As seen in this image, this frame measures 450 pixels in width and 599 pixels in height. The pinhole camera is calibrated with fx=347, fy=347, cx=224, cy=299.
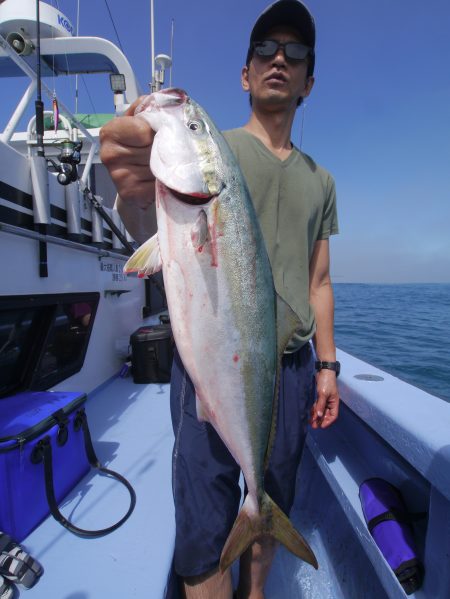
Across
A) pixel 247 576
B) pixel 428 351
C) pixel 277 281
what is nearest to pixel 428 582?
pixel 247 576

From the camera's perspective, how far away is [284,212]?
1.78 m

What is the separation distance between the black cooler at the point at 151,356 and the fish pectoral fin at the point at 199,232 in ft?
11.6

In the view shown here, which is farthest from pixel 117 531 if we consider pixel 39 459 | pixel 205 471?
pixel 205 471

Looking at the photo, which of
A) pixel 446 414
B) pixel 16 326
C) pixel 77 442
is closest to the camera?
pixel 446 414

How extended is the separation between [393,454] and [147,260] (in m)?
2.04

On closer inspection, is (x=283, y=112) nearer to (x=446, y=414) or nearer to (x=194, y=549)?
(x=446, y=414)

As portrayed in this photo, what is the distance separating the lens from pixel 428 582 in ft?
5.18

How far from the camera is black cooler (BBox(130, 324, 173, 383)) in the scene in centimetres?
471

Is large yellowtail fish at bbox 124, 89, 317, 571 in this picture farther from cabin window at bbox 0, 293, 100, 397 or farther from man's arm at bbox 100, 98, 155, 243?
cabin window at bbox 0, 293, 100, 397

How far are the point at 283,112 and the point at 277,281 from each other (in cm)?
93

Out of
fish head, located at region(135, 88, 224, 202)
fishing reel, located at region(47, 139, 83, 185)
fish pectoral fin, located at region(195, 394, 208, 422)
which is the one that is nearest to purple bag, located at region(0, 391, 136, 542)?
fish pectoral fin, located at region(195, 394, 208, 422)

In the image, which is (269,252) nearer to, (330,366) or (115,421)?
(330,366)

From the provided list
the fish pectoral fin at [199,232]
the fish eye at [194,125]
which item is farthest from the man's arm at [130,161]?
the fish pectoral fin at [199,232]

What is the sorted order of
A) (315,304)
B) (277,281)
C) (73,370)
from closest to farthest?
(277,281)
(315,304)
(73,370)
